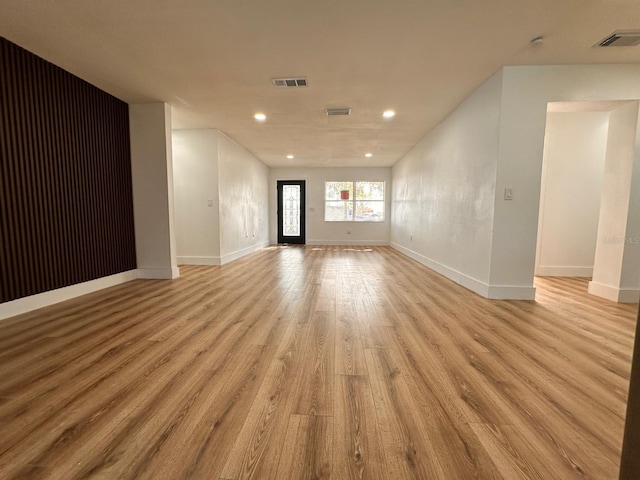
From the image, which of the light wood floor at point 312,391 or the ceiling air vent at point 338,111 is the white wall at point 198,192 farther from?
the light wood floor at point 312,391

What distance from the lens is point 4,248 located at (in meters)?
2.67

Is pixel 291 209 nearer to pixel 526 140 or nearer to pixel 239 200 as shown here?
pixel 239 200

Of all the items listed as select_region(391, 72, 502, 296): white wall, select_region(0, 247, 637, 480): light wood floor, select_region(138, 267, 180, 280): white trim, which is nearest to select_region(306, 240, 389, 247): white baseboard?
select_region(391, 72, 502, 296): white wall

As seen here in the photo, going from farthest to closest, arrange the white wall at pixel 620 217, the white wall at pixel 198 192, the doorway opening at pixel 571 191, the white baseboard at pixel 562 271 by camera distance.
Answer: the white wall at pixel 198 192 → the white baseboard at pixel 562 271 → the doorway opening at pixel 571 191 → the white wall at pixel 620 217

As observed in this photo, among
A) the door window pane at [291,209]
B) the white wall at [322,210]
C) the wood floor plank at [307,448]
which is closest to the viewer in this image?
the wood floor plank at [307,448]

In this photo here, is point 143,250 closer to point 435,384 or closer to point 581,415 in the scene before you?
point 435,384

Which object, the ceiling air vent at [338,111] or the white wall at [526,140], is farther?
the ceiling air vent at [338,111]

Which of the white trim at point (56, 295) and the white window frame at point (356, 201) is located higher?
the white window frame at point (356, 201)

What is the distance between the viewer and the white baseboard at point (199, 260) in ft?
18.5

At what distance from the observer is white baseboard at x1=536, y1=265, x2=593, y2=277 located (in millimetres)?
4680

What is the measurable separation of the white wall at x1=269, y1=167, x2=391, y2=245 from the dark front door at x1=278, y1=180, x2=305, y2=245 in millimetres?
188

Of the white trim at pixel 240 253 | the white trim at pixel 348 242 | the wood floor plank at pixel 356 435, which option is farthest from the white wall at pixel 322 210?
the wood floor plank at pixel 356 435

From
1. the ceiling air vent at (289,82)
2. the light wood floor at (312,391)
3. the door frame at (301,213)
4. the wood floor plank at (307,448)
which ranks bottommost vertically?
the light wood floor at (312,391)

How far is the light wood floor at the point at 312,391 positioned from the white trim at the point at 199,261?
102 inches
